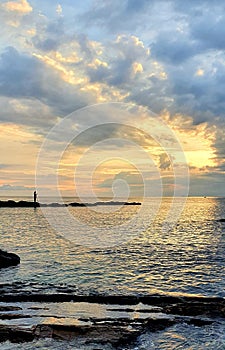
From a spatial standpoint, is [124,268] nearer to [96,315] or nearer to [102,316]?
[96,315]

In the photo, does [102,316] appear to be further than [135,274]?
No

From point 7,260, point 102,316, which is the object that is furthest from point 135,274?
point 102,316

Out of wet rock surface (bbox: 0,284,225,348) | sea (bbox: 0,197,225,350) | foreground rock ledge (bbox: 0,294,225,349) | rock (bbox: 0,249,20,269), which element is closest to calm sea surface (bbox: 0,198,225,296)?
sea (bbox: 0,197,225,350)

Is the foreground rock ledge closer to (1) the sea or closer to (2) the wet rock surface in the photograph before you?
(2) the wet rock surface

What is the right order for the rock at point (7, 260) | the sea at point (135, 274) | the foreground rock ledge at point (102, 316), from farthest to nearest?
the rock at point (7, 260) < the sea at point (135, 274) < the foreground rock ledge at point (102, 316)

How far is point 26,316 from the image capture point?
17.4 m

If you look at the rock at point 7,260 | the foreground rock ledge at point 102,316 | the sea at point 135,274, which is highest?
the rock at point 7,260

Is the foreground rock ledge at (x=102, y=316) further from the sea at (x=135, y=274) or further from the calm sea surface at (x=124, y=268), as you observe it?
the calm sea surface at (x=124, y=268)

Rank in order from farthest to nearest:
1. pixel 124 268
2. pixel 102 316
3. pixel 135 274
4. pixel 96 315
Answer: pixel 124 268, pixel 135 274, pixel 96 315, pixel 102 316

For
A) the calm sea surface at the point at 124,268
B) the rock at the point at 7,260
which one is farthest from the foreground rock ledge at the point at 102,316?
the rock at the point at 7,260

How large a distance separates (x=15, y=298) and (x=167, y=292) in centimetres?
958

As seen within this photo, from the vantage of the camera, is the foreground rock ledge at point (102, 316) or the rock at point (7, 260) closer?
the foreground rock ledge at point (102, 316)

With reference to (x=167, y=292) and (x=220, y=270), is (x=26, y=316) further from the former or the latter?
(x=220, y=270)

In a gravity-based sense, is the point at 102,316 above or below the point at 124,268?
above
